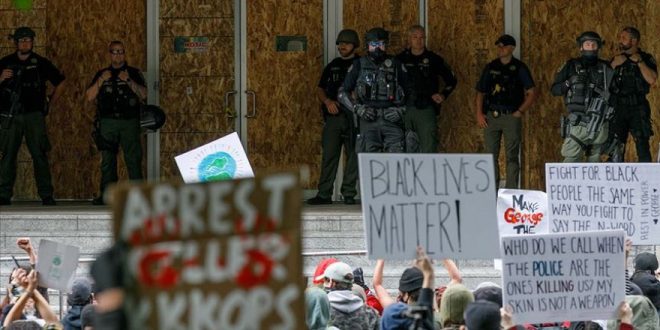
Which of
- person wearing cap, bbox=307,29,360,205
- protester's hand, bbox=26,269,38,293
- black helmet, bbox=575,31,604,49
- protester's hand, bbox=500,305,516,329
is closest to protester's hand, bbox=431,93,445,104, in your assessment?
person wearing cap, bbox=307,29,360,205

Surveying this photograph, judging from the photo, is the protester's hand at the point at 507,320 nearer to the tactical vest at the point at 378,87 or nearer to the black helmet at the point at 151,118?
the tactical vest at the point at 378,87

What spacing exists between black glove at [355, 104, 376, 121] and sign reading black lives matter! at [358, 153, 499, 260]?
26.1 ft

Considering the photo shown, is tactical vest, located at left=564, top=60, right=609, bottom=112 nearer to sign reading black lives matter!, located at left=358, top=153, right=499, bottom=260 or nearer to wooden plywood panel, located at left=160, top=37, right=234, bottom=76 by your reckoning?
wooden plywood panel, located at left=160, top=37, right=234, bottom=76

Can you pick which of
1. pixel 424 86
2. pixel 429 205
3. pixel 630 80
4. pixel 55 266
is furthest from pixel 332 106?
pixel 429 205

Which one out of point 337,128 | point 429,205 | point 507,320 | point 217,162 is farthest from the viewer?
point 337,128

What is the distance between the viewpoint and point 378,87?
52.1 ft

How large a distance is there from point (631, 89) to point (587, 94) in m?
0.54

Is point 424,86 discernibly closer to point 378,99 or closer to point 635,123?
point 378,99

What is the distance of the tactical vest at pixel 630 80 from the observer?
53.5 feet

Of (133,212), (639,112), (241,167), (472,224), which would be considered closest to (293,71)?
(639,112)

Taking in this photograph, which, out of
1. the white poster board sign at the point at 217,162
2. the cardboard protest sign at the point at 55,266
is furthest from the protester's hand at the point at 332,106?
the cardboard protest sign at the point at 55,266

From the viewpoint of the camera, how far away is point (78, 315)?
9.04m

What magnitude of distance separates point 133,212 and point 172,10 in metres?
14.2

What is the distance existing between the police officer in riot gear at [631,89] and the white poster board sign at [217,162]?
20.0 ft
